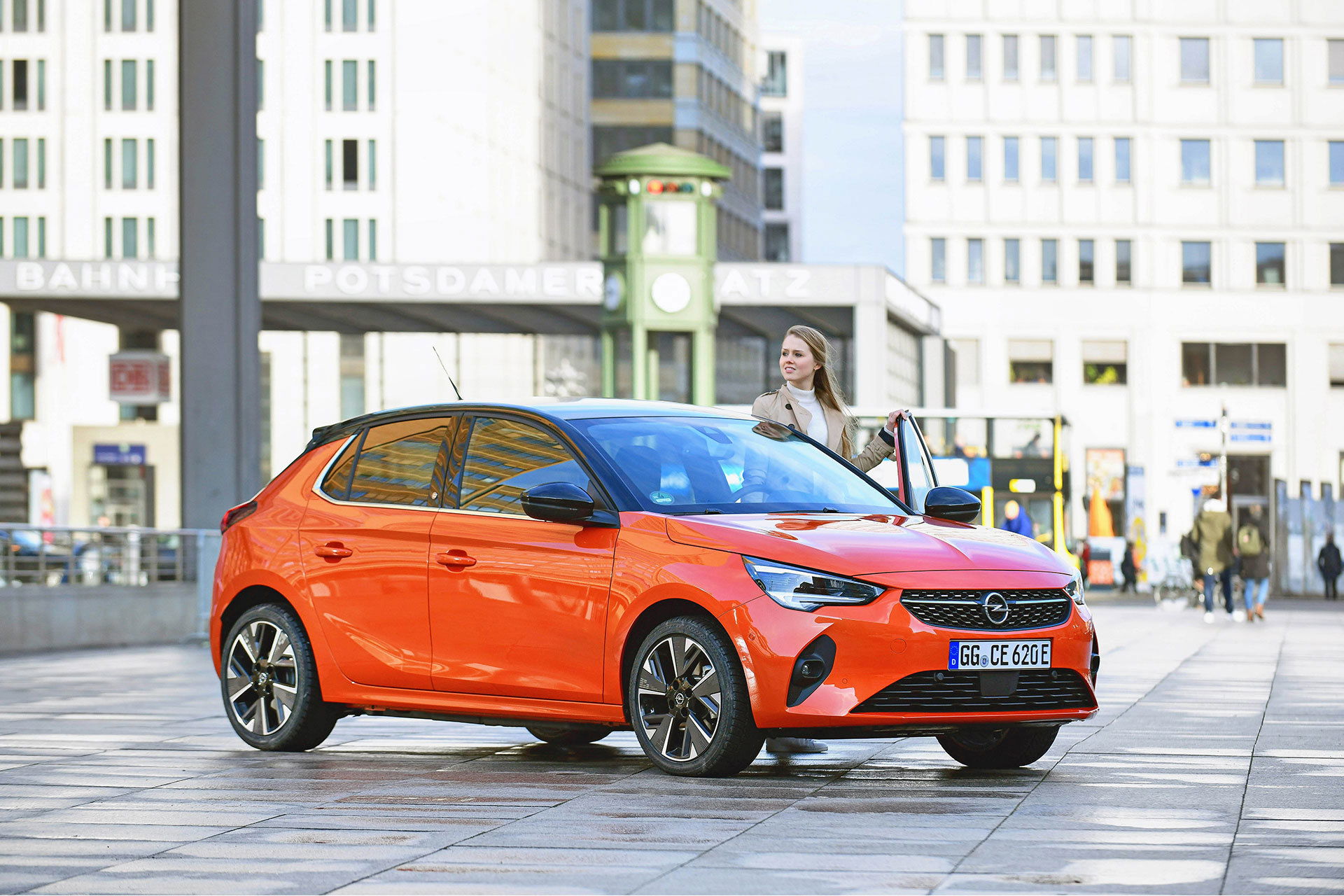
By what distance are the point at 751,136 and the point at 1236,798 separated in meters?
102

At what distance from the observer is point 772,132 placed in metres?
124

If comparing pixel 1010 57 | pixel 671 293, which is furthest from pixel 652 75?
pixel 671 293

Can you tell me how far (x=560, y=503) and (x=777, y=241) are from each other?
11563cm

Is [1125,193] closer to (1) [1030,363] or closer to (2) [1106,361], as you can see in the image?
(2) [1106,361]

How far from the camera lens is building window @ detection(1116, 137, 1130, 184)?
2962 inches

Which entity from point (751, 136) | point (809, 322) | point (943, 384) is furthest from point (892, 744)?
point (751, 136)

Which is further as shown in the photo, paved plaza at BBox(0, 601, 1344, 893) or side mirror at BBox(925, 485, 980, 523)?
side mirror at BBox(925, 485, 980, 523)

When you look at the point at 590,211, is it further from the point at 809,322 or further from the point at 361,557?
the point at 361,557

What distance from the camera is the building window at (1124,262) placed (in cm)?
7500

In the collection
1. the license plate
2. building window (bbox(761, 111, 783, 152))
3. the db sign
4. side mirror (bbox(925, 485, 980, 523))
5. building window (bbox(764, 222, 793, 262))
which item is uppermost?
building window (bbox(761, 111, 783, 152))

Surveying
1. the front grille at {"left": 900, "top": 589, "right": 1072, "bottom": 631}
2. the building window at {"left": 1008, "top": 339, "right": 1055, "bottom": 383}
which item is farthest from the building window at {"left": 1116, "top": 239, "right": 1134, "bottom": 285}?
the front grille at {"left": 900, "top": 589, "right": 1072, "bottom": 631}

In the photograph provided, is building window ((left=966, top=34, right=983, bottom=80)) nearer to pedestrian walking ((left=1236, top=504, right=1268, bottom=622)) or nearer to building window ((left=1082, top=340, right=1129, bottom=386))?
building window ((left=1082, top=340, right=1129, bottom=386))

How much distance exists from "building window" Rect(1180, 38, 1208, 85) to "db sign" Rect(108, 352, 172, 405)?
162ft

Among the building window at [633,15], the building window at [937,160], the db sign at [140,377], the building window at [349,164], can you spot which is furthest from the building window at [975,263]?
the db sign at [140,377]
